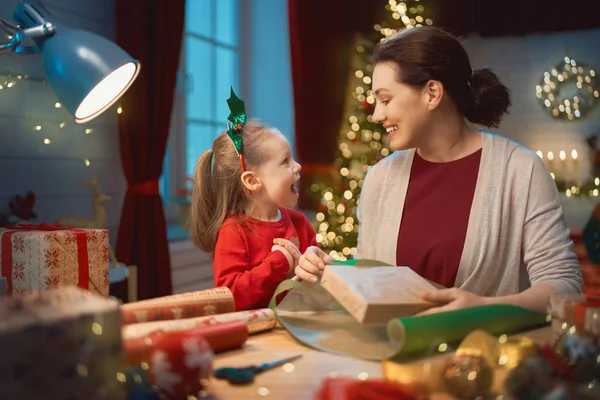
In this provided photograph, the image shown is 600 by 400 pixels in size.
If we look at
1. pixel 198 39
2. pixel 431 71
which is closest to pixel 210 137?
pixel 198 39

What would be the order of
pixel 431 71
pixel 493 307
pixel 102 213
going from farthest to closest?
pixel 102 213
pixel 431 71
pixel 493 307

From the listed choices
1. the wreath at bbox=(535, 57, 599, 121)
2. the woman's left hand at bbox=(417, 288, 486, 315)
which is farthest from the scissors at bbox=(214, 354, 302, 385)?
the wreath at bbox=(535, 57, 599, 121)

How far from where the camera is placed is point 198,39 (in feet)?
14.5

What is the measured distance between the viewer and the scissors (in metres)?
0.82

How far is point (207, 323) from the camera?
3.29ft

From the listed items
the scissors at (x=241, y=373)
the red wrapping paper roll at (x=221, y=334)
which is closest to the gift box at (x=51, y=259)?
the red wrapping paper roll at (x=221, y=334)

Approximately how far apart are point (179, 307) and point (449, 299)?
44 centimetres

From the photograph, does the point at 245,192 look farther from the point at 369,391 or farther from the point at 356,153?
the point at 356,153

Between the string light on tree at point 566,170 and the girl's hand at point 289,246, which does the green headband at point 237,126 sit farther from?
the string light on tree at point 566,170

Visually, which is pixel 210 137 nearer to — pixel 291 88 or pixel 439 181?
pixel 291 88

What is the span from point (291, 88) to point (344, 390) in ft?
14.8

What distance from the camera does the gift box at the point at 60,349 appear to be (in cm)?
56

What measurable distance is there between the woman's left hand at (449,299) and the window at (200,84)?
3.26 meters

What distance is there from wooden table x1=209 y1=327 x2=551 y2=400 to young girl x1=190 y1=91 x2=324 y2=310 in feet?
2.15
